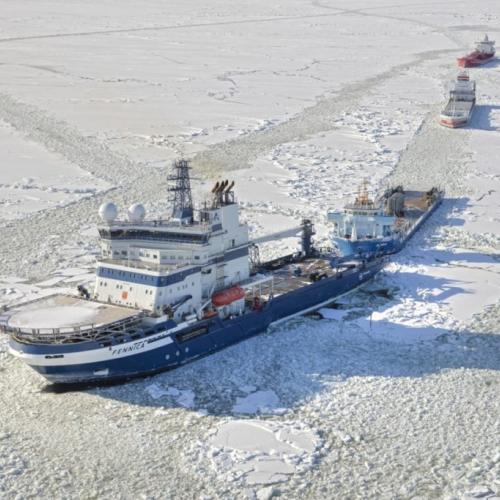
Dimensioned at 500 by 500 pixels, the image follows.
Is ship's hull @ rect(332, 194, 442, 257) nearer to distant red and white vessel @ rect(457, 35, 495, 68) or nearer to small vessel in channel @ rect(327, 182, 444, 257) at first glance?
small vessel in channel @ rect(327, 182, 444, 257)

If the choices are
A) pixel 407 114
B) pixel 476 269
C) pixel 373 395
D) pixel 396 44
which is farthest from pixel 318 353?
pixel 396 44

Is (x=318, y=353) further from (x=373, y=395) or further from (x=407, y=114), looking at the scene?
(x=407, y=114)

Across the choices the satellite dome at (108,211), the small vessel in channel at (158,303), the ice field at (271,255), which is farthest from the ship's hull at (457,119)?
the satellite dome at (108,211)

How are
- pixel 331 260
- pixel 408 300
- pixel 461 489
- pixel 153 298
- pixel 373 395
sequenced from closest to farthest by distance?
pixel 461 489, pixel 373 395, pixel 153 298, pixel 408 300, pixel 331 260

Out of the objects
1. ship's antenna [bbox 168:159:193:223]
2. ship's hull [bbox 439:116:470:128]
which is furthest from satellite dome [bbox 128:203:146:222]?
ship's hull [bbox 439:116:470:128]

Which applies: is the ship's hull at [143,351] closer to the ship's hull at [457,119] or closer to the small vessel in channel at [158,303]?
the small vessel in channel at [158,303]

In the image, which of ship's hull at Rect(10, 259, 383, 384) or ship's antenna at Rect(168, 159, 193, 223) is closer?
ship's hull at Rect(10, 259, 383, 384)
